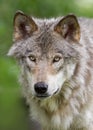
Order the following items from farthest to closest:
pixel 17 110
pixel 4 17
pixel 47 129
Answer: pixel 17 110 → pixel 4 17 → pixel 47 129

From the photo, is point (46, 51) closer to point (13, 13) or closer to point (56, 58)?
point (56, 58)

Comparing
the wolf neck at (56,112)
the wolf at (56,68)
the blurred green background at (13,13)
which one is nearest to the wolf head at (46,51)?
the wolf at (56,68)

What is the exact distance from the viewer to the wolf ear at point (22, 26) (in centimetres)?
1421

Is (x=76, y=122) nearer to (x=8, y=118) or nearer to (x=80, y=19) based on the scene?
(x=80, y=19)

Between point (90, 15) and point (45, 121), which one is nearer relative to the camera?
point (45, 121)

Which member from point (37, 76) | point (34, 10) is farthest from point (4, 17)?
point (37, 76)

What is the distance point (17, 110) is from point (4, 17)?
1.73m

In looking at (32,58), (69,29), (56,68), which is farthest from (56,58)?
(69,29)

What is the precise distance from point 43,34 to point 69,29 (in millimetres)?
328

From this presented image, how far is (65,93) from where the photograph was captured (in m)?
14.4

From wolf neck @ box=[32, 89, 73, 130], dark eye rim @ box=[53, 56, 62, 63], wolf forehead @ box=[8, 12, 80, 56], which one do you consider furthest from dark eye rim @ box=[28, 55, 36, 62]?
wolf neck @ box=[32, 89, 73, 130]

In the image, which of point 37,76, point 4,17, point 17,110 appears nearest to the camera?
point 37,76

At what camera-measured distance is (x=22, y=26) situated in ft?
47.0

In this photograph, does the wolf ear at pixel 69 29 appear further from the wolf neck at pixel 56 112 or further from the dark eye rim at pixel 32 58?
the wolf neck at pixel 56 112
